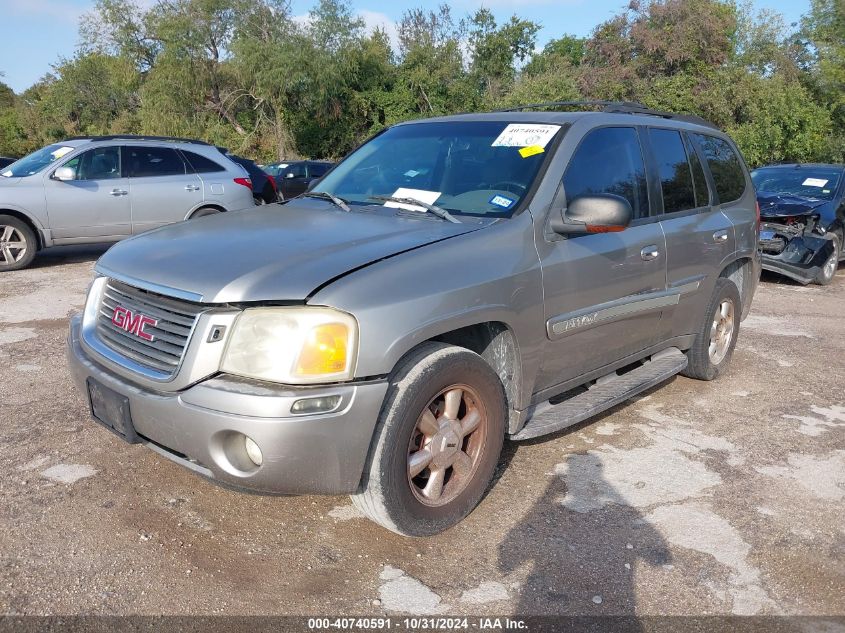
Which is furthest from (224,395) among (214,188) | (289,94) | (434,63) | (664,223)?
(434,63)

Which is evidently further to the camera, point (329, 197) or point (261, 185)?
point (261, 185)

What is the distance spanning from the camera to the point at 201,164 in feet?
32.4

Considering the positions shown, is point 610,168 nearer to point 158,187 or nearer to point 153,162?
point 158,187

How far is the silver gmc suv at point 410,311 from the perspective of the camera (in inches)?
101

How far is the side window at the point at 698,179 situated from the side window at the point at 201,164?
7025 millimetres

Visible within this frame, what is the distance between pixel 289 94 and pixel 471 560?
33553 millimetres

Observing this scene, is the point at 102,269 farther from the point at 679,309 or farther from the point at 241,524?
the point at 679,309

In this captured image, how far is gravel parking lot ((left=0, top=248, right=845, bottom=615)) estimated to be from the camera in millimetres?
2652

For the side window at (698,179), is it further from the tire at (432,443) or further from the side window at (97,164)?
the side window at (97,164)

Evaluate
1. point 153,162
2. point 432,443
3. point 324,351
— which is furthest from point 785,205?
point 324,351

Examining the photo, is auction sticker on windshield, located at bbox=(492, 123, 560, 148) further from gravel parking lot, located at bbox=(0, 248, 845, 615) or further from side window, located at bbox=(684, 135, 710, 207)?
gravel parking lot, located at bbox=(0, 248, 845, 615)

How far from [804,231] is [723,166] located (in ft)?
17.2

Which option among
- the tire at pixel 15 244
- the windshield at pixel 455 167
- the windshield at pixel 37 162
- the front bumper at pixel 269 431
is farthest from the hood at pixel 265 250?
the windshield at pixel 37 162

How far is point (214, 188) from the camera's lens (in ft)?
32.2
